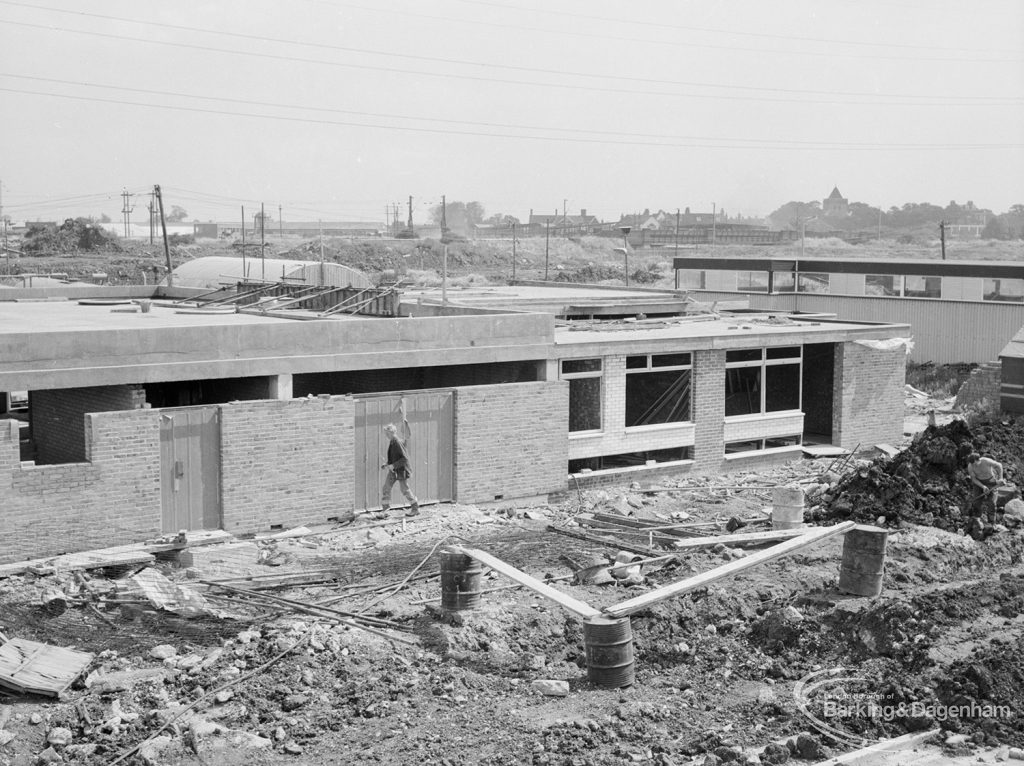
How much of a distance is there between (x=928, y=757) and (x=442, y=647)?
500 cm

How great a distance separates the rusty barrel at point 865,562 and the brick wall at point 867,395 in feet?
37.2

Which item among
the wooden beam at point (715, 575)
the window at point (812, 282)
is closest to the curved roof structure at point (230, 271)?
the window at point (812, 282)

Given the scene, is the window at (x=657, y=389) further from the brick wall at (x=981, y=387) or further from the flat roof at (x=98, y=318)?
the brick wall at (x=981, y=387)

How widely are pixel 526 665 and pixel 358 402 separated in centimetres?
687

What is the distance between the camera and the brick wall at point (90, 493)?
15172 mm

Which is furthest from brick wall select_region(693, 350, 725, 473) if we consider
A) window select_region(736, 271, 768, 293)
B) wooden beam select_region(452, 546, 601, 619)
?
window select_region(736, 271, 768, 293)

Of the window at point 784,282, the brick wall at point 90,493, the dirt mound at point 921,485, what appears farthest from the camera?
the window at point 784,282

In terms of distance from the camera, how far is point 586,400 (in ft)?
71.3

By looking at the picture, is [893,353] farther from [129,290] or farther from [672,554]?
[129,290]

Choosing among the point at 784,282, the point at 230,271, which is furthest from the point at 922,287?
the point at 230,271

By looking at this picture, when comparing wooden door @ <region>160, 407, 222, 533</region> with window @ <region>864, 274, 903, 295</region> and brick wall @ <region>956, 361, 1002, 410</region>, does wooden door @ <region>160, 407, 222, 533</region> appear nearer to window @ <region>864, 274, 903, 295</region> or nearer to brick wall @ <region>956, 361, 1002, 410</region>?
brick wall @ <region>956, 361, 1002, 410</region>

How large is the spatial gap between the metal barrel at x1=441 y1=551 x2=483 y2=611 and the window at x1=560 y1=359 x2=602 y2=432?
8.33 meters

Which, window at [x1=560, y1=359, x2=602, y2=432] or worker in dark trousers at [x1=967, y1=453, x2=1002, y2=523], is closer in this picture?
worker in dark trousers at [x1=967, y1=453, x2=1002, y2=523]

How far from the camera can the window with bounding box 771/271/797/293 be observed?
41375mm
